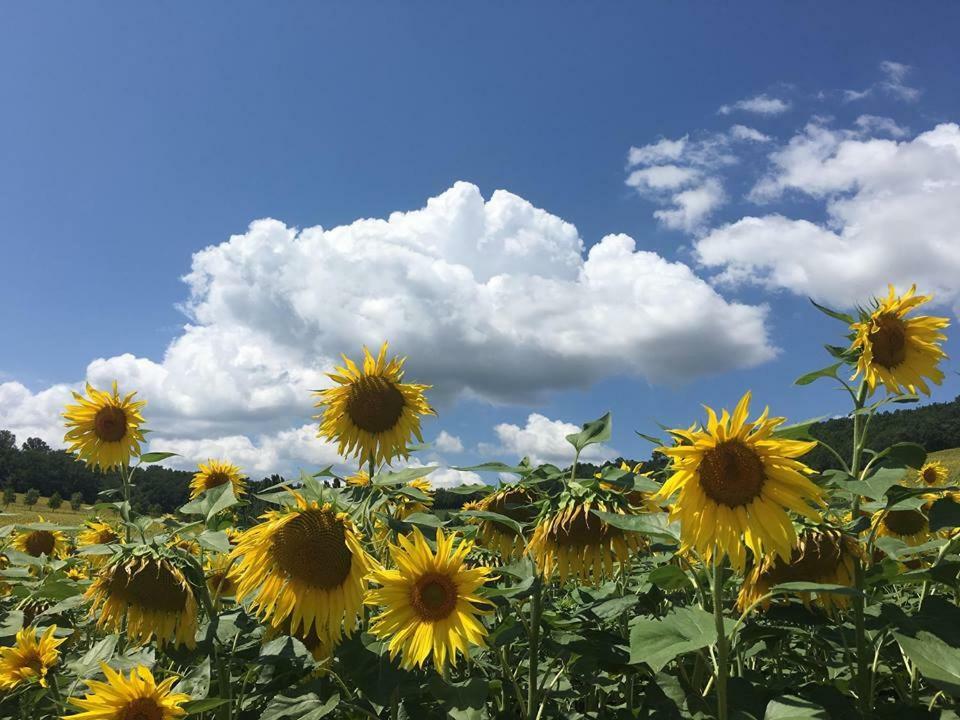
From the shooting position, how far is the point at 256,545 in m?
3.31

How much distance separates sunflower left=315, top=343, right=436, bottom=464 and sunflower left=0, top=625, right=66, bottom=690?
2014 millimetres

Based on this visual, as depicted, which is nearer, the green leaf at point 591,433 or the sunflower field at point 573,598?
the sunflower field at point 573,598

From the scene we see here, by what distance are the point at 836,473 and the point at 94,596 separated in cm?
369

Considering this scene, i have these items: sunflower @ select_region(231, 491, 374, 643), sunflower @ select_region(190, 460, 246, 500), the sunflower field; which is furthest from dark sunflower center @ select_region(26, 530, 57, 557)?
sunflower @ select_region(231, 491, 374, 643)

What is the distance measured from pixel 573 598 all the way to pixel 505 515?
676 mm

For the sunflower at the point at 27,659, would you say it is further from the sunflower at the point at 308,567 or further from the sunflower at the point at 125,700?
the sunflower at the point at 308,567

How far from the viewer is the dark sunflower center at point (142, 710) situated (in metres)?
2.89

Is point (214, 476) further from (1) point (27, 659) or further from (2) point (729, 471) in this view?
(2) point (729, 471)

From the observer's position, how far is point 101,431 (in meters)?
6.70

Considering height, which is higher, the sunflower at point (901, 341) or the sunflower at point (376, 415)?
the sunflower at point (901, 341)

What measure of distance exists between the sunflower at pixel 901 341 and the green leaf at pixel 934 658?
5.61 ft

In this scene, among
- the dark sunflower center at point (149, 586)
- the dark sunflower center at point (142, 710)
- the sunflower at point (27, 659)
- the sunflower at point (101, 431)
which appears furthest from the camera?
the sunflower at point (101, 431)

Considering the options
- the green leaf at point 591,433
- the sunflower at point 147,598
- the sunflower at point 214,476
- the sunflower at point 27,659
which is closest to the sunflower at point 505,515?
the green leaf at point 591,433

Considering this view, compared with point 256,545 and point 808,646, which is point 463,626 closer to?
point 256,545
